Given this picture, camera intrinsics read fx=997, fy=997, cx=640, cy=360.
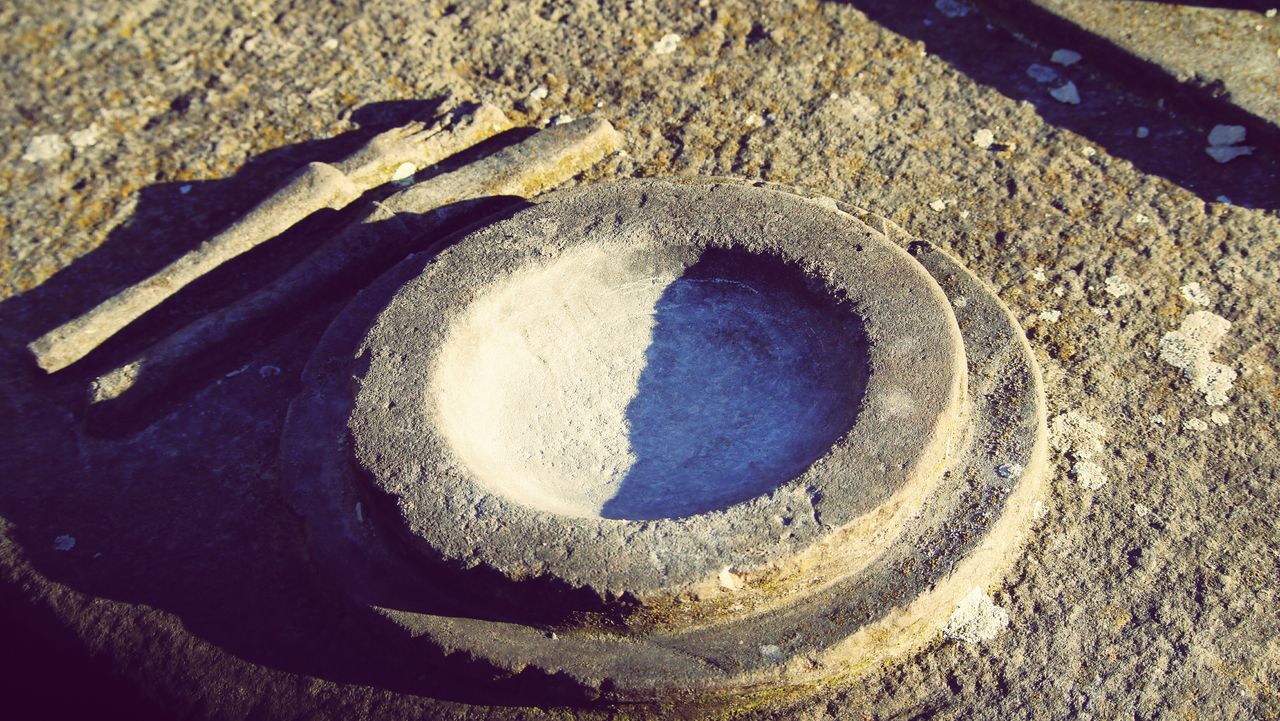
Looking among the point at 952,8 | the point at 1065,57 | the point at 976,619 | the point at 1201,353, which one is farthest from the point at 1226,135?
the point at 976,619

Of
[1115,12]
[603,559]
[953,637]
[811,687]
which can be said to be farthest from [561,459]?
[1115,12]

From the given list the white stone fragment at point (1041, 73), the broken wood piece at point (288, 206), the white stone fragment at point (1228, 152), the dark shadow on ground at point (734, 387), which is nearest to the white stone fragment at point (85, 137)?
the broken wood piece at point (288, 206)

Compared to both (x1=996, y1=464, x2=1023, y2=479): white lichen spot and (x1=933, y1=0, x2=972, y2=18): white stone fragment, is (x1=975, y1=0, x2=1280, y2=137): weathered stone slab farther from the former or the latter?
(x1=996, y1=464, x2=1023, y2=479): white lichen spot

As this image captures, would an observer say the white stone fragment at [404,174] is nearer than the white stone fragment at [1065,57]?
Yes

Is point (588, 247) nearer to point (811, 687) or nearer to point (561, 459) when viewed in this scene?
point (561, 459)

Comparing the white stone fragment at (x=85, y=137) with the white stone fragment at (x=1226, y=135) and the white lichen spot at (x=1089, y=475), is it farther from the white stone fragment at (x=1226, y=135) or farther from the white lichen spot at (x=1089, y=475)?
the white stone fragment at (x=1226, y=135)

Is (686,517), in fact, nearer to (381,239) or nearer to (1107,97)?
(381,239)

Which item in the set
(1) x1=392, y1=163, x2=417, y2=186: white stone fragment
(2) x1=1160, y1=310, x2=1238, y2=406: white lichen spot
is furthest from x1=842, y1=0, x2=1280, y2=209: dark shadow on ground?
(1) x1=392, y1=163, x2=417, y2=186: white stone fragment
